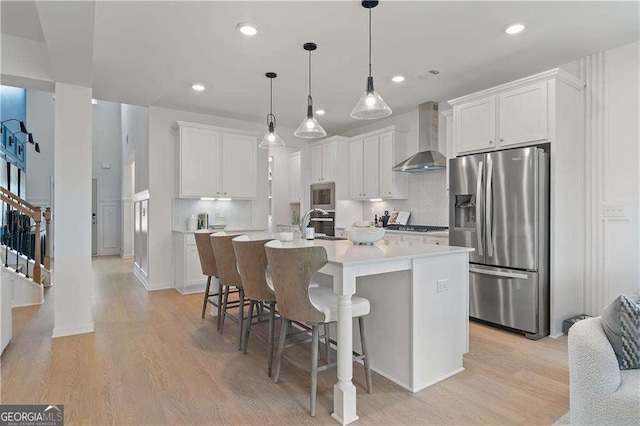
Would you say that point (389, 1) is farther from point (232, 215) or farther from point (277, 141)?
point (232, 215)

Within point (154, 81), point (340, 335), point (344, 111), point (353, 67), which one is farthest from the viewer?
point (344, 111)

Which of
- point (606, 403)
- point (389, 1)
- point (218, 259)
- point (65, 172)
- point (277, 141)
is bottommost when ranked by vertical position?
point (606, 403)

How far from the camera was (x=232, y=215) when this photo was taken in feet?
19.6

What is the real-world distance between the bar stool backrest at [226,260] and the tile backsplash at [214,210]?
2617mm

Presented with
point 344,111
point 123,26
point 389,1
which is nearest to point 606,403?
point 389,1

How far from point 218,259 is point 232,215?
2947 mm

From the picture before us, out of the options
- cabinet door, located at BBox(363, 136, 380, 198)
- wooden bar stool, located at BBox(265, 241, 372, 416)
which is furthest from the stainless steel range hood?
wooden bar stool, located at BBox(265, 241, 372, 416)

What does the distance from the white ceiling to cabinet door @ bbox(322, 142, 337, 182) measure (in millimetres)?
1565

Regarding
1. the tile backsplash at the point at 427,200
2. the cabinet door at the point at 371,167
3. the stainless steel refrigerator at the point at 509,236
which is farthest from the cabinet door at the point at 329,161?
the stainless steel refrigerator at the point at 509,236

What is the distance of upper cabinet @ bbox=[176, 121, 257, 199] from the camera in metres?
5.18

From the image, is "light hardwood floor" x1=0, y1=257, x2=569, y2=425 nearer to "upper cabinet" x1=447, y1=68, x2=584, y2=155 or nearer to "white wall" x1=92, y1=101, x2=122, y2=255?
"upper cabinet" x1=447, y1=68, x2=584, y2=155

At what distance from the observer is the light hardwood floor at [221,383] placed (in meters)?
2.00

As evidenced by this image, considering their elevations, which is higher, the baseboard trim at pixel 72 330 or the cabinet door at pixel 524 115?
the cabinet door at pixel 524 115

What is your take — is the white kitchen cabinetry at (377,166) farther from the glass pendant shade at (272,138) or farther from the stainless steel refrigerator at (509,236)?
the glass pendant shade at (272,138)
